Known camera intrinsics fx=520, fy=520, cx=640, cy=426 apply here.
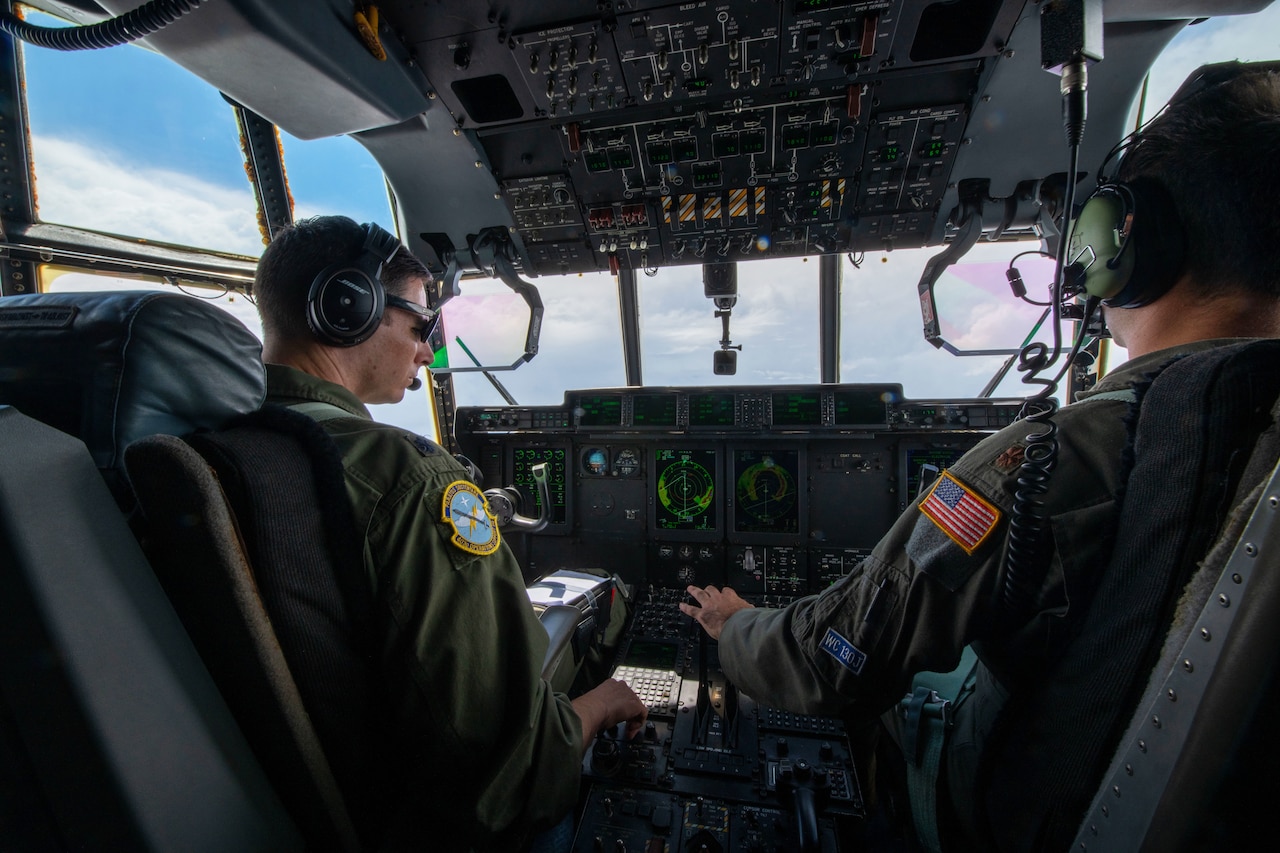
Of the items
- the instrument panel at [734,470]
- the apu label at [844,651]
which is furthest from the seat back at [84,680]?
the instrument panel at [734,470]

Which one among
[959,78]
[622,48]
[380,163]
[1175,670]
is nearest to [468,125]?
[380,163]

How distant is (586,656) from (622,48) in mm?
2098

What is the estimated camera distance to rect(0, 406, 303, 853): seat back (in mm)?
457

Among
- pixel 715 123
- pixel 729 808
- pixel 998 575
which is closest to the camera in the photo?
pixel 998 575

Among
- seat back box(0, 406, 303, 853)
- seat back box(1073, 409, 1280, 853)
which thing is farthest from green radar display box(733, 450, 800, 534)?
seat back box(0, 406, 303, 853)

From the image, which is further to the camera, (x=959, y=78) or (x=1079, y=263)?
(x=959, y=78)

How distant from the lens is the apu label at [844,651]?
2.92ft

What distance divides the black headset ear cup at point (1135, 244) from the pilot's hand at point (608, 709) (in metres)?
1.36

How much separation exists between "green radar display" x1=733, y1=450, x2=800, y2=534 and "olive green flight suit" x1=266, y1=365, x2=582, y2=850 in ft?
6.37

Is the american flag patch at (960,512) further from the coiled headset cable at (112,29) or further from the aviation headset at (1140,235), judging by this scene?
the coiled headset cable at (112,29)

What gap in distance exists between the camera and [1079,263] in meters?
0.99

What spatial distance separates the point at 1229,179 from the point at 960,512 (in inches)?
24.6

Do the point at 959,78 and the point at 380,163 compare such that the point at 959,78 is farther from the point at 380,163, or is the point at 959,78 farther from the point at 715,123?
the point at 380,163

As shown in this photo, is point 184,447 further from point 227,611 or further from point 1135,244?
point 1135,244
